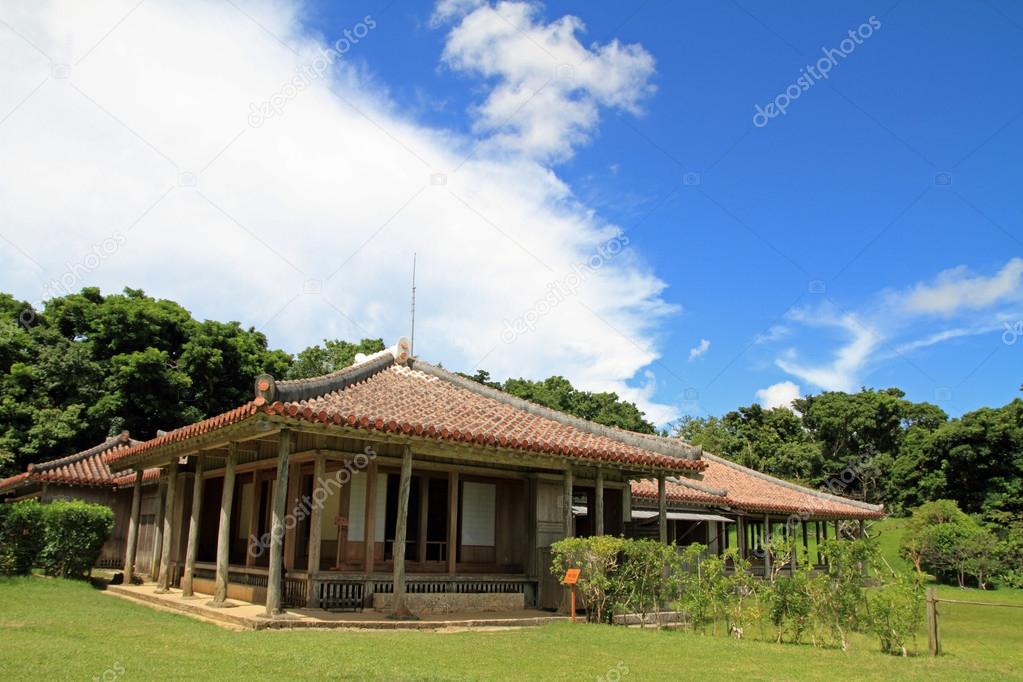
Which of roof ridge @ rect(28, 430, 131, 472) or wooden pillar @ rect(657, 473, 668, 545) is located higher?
roof ridge @ rect(28, 430, 131, 472)

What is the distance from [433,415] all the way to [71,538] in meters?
9.70

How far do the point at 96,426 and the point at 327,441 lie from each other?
2079 cm

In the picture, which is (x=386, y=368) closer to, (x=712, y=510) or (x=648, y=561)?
(x=648, y=561)

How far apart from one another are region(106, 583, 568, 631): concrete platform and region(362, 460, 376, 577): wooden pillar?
30.7 inches

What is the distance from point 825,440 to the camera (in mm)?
51875

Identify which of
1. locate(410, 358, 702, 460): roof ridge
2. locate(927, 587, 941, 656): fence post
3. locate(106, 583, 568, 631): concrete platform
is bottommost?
locate(106, 583, 568, 631): concrete platform

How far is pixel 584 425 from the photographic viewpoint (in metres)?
15.2

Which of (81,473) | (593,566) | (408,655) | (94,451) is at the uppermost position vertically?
(94,451)

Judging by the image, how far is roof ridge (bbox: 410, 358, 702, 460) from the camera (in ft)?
48.3

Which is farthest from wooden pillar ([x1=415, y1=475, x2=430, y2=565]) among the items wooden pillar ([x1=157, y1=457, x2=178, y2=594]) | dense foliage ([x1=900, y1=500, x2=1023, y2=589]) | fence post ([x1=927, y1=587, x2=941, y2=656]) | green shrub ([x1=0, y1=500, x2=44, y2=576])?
dense foliage ([x1=900, y1=500, x2=1023, y2=589])

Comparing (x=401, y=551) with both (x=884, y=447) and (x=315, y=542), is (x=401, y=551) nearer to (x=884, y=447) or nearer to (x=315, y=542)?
(x=315, y=542)

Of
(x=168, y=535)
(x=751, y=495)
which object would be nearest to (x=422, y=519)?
(x=168, y=535)

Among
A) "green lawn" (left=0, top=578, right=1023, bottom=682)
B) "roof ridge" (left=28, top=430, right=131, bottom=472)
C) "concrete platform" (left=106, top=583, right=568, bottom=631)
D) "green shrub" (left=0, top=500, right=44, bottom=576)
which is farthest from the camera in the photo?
"roof ridge" (left=28, top=430, right=131, bottom=472)

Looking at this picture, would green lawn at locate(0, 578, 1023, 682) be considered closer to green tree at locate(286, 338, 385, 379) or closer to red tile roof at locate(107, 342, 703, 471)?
red tile roof at locate(107, 342, 703, 471)
